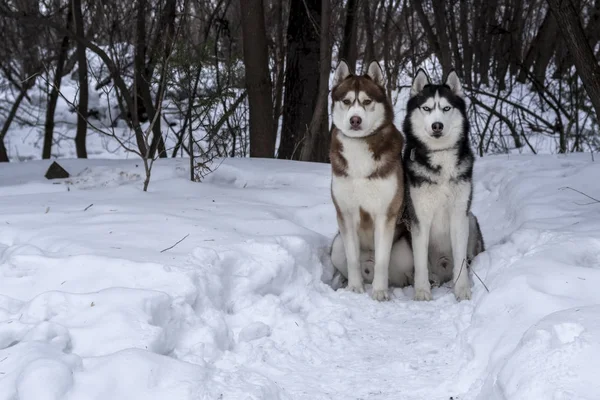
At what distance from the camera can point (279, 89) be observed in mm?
11062

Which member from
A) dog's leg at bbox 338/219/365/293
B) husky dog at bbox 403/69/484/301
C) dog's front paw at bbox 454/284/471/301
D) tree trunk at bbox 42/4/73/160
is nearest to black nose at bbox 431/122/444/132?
husky dog at bbox 403/69/484/301

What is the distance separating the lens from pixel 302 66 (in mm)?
9164

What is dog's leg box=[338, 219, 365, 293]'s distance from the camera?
5.27 metres

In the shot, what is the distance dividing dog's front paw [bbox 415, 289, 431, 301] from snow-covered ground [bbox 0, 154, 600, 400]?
92 millimetres

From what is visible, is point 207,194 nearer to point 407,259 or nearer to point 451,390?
point 407,259

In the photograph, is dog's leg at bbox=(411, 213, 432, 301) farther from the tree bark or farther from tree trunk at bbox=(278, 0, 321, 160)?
the tree bark

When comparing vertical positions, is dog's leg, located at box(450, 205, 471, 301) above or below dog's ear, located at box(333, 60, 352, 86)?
below

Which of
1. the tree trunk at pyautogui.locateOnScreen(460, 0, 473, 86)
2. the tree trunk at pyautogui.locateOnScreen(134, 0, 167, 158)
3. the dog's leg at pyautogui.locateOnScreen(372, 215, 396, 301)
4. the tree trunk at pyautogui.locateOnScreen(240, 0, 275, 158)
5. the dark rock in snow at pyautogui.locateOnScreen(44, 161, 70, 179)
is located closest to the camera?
the dog's leg at pyautogui.locateOnScreen(372, 215, 396, 301)

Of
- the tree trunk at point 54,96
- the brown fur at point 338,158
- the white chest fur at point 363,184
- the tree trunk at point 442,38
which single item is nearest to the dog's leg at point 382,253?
the white chest fur at point 363,184

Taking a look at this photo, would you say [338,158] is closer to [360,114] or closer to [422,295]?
[360,114]

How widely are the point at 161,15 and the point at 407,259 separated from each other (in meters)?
5.74

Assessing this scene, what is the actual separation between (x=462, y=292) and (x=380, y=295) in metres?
0.60

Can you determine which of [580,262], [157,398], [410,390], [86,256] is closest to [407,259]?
[580,262]

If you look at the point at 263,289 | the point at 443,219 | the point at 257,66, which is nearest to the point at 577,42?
the point at 443,219
